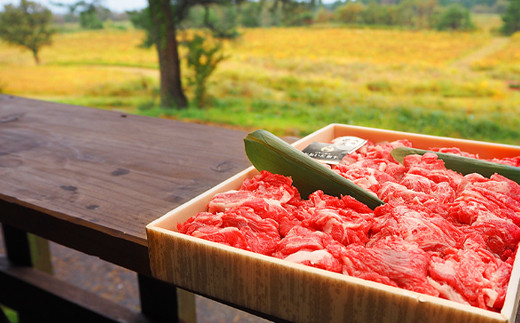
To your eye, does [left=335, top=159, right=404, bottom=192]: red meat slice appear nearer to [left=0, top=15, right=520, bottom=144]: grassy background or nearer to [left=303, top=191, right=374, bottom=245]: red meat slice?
[left=303, top=191, right=374, bottom=245]: red meat slice

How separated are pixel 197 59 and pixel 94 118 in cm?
466

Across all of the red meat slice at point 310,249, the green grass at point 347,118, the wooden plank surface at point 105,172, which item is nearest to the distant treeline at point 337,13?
the green grass at point 347,118

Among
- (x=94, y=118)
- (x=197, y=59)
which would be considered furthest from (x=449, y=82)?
(x=94, y=118)

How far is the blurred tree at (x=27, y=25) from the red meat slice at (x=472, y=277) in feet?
28.0

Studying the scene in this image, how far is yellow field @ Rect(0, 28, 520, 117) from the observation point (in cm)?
565

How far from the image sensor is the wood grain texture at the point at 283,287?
0.59 m

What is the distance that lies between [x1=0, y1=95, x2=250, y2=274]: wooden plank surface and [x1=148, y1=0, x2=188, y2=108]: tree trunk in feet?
14.9

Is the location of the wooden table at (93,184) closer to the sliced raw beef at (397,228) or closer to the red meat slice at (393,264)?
the sliced raw beef at (397,228)

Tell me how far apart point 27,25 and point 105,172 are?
25.2 feet

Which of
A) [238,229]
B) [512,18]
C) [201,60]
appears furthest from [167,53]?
[238,229]

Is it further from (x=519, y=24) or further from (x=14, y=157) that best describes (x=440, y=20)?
(x=14, y=157)

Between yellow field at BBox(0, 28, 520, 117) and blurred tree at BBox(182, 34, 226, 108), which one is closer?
yellow field at BBox(0, 28, 520, 117)

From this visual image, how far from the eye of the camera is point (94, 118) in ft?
6.60

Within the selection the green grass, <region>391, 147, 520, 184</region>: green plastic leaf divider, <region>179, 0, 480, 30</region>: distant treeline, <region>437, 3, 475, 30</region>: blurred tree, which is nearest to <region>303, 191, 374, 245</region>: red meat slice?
<region>391, 147, 520, 184</region>: green plastic leaf divider
